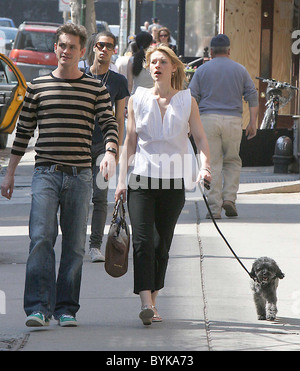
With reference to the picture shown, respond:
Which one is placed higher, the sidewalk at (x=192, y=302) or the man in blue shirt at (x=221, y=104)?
the man in blue shirt at (x=221, y=104)

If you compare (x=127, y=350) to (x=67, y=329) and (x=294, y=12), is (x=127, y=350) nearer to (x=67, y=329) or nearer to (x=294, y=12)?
(x=67, y=329)

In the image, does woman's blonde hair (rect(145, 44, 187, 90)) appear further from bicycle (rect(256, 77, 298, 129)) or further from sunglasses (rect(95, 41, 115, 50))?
bicycle (rect(256, 77, 298, 129))

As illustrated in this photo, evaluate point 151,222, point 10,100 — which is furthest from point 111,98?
point 10,100

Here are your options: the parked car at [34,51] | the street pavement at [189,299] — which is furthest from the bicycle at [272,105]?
the parked car at [34,51]

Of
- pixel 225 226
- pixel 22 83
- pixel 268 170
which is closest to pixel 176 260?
pixel 225 226

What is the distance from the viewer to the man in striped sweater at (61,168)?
20.4 ft

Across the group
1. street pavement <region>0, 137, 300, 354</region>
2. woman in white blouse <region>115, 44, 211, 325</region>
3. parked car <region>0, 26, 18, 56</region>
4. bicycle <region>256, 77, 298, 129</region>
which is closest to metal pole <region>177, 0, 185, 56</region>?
bicycle <region>256, 77, 298, 129</region>

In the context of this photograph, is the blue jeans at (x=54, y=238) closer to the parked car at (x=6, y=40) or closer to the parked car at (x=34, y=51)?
the parked car at (x=34, y=51)

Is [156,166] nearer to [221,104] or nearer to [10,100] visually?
[221,104]

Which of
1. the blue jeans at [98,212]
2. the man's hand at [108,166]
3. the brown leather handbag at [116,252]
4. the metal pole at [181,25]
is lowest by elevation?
the brown leather handbag at [116,252]

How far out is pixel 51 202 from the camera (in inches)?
246

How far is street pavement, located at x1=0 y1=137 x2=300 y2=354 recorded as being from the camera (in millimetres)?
5848

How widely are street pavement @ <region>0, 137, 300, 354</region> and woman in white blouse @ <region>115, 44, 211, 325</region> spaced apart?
0.35 meters

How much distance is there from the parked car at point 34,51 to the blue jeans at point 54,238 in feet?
86.0
